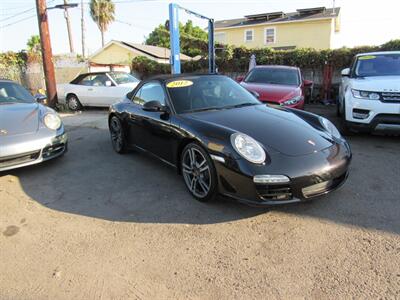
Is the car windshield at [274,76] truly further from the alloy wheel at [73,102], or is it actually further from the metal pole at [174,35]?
the alloy wheel at [73,102]

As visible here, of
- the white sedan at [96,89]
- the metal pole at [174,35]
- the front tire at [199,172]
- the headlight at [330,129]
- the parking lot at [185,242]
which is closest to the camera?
the parking lot at [185,242]

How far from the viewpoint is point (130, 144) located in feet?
17.4

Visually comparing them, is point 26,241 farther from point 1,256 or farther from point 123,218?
point 123,218

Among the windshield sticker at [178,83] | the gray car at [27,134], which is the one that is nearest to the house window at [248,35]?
the gray car at [27,134]

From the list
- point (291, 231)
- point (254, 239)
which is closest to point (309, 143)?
point (291, 231)

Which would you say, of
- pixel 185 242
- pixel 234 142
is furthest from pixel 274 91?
pixel 185 242

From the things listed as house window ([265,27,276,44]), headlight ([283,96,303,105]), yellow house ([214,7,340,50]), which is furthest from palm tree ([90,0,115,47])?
headlight ([283,96,303,105])

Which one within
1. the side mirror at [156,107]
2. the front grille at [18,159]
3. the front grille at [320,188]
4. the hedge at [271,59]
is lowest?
the front grille at [320,188]

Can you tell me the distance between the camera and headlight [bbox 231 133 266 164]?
3150 millimetres

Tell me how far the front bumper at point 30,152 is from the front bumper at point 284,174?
2.74 m

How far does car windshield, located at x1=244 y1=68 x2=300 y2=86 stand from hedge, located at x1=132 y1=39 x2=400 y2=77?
6.18 meters

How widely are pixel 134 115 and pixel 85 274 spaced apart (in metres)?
2.78

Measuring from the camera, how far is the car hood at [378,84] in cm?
546

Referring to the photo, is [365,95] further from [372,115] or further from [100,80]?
[100,80]
